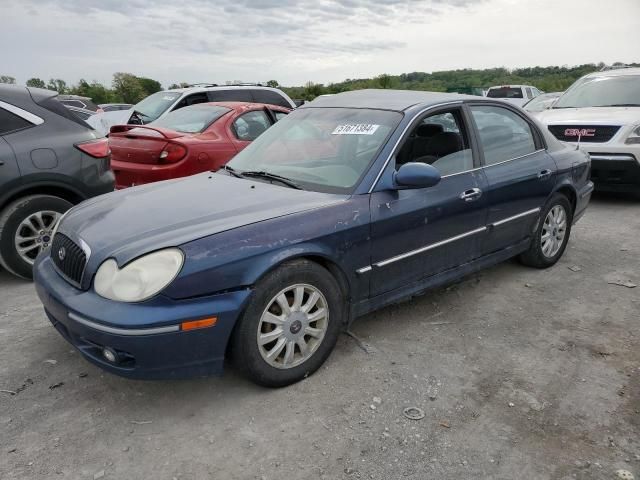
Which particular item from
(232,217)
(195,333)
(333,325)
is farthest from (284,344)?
(232,217)

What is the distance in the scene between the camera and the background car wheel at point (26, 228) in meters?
4.42

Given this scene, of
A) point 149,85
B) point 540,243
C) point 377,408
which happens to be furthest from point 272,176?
point 149,85

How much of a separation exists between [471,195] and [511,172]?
0.62m

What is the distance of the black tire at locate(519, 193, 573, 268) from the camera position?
4594 millimetres

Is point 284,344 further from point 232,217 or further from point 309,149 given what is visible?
point 309,149

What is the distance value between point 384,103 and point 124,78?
43.8 metres

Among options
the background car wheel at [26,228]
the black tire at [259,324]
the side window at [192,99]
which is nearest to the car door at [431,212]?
the black tire at [259,324]

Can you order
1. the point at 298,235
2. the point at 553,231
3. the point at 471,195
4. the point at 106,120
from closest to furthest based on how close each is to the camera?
the point at 298,235
the point at 471,195
the point at 553,231
the point at 106,120

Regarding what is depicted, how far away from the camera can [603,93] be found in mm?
8156

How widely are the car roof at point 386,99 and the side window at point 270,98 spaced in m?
6.54

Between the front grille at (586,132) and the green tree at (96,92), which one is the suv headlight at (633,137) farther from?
the green tree at (96,92)

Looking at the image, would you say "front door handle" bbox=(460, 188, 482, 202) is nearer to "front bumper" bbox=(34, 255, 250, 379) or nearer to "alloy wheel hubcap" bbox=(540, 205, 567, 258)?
"alloy wheel hubcap" bbox=(540, 205, 567, 258)

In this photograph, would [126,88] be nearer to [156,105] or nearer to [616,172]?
[156,105]

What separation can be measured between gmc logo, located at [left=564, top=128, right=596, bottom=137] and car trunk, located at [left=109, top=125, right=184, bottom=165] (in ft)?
17.3
